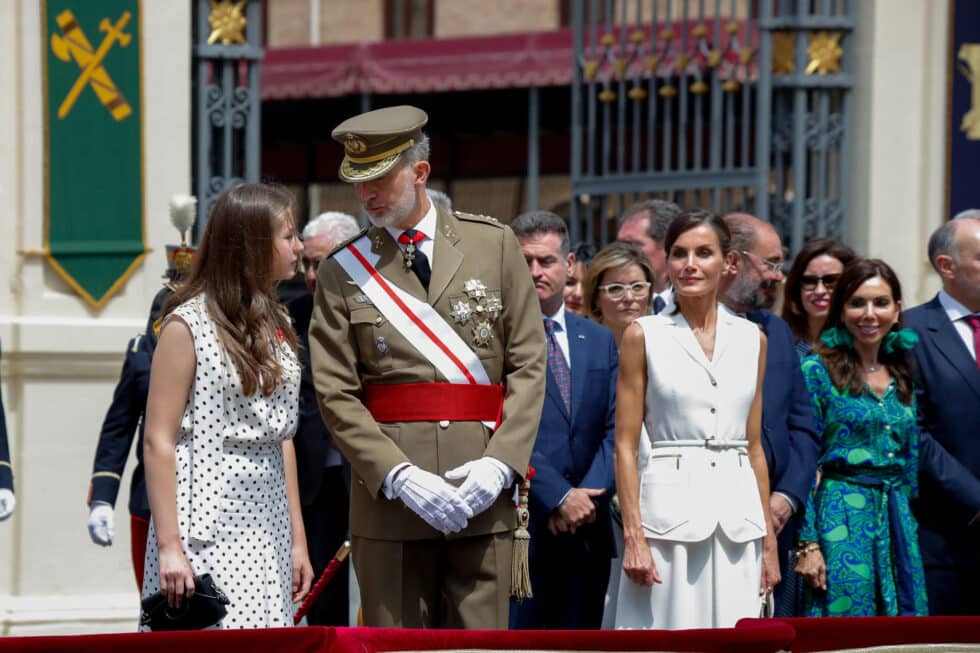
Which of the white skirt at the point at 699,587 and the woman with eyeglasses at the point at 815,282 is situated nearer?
the white skirt at the point at 699,587

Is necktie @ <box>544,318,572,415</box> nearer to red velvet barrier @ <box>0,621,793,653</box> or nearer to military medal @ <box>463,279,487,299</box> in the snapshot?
military medal @ <box>463,279,487,299</box>

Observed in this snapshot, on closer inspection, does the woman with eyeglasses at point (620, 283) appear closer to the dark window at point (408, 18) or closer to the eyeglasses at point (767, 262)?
the eyeglasses at point (767, 262)

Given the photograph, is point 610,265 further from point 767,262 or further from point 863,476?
point 863,476

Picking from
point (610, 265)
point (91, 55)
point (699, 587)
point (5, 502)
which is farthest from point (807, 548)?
point (91, 55)

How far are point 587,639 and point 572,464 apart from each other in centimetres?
188

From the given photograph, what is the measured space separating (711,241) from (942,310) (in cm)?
137

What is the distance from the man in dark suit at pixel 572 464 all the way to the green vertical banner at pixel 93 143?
2367mm

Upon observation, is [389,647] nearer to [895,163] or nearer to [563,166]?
[895,163]

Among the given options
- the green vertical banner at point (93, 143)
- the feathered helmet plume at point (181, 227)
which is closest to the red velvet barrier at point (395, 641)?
the feathered helmet plume at point (181, 227)

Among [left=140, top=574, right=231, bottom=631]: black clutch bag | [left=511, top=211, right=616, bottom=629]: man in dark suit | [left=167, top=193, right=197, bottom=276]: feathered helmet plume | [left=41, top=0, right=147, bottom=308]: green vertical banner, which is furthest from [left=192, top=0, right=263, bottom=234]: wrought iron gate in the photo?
[left=140, top=574, right=231, bottom=631]: black clutch bag

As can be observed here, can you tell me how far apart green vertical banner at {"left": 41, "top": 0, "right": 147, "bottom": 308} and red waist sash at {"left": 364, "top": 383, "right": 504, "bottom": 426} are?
3141 mm

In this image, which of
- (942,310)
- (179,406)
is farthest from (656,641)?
(942,310)

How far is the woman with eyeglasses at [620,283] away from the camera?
5926 millimetres

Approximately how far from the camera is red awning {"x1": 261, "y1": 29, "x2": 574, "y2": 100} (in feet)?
48.2
